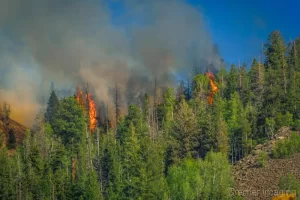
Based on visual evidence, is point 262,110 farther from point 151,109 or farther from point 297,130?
point 151,109

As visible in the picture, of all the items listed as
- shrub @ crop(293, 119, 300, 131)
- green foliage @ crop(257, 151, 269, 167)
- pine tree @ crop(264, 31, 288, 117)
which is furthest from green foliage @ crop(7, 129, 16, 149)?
shrub @ crop(293, 119, 300, 131)

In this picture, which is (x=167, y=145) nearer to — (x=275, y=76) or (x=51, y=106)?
(x=275, y=76)

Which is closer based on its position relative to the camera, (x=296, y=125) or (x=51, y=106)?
(x=296, y=125)

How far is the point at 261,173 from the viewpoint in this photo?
98.3 meters

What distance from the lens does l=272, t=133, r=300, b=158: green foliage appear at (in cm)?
10188

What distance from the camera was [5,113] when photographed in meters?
181

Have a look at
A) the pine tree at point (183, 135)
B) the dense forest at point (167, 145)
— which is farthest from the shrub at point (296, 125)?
the pine tree at point (183, 135)

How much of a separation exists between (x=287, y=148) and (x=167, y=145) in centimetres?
2716

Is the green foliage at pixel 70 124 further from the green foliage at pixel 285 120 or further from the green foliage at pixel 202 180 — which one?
the green foliage at pixel 285 120

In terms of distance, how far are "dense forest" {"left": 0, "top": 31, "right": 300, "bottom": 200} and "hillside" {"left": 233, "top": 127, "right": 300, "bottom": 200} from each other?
382cm

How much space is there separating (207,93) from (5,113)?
2906 inches

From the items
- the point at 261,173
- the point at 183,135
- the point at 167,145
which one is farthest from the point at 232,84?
the point at 261,173

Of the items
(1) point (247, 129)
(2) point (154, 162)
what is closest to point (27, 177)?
(2) point (154, 162)

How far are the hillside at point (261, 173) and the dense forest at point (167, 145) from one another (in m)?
3.82
